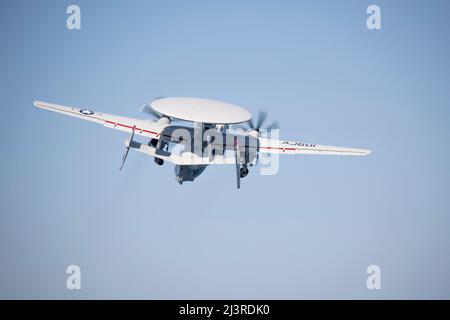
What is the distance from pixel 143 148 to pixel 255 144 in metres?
13.3

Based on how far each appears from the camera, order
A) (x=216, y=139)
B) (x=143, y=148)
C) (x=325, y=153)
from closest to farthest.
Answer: (x=143, y=148), (x=216, y=139), (x=325, y=153)

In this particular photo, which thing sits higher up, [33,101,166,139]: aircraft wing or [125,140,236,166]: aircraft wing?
[33,101,166,139]: aircraft wing

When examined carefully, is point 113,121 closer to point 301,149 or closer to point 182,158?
point 182,158

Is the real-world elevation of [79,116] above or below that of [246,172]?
above

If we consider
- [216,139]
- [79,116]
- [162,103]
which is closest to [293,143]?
[216,139]

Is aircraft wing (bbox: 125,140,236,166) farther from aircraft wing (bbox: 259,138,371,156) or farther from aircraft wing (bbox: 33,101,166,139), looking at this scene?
aircraft wing (bbox: 259,138,371,156)

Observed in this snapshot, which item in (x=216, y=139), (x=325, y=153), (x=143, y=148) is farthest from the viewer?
(x=325, y=153)

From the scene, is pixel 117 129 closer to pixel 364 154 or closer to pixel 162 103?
pixel 162 103

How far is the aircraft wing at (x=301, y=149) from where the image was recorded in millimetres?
74500

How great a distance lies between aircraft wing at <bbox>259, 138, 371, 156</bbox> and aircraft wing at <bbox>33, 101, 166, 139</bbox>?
1088cm

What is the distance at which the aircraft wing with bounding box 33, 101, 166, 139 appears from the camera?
2872 inches

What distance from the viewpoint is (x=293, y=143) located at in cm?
7550

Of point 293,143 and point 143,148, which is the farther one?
point 293,143

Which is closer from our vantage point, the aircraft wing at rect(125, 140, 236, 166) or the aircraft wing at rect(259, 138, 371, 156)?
the aircraft wing at rect(125, 140, 236, 166)
